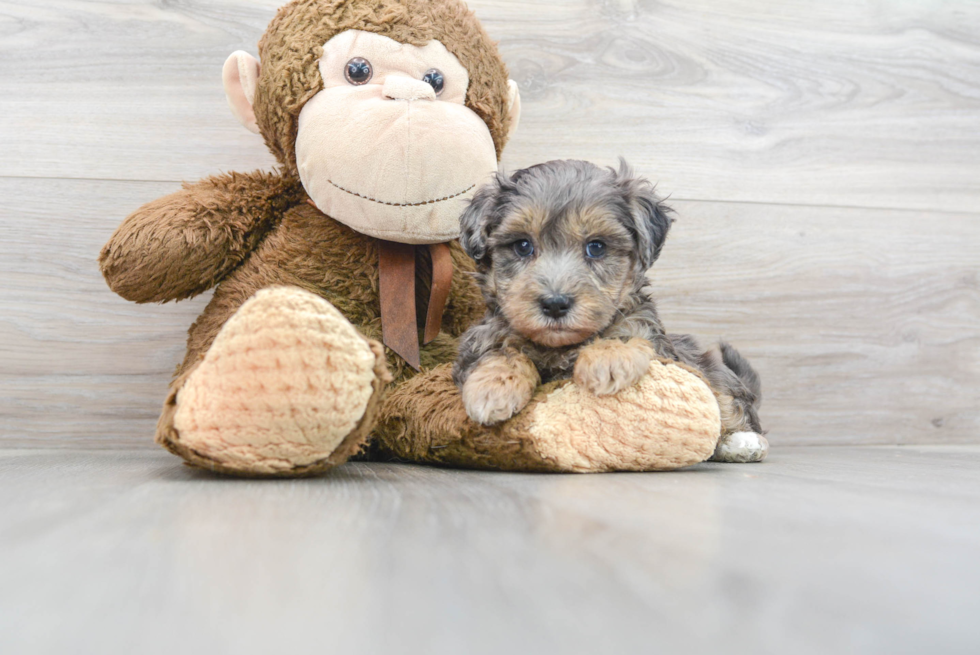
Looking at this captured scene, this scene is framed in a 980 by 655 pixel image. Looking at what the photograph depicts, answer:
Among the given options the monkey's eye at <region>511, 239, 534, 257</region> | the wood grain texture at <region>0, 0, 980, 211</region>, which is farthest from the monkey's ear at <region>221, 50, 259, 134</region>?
the monkey's eye at <region>511, 239, 534, 257</region>

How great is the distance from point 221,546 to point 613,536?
40 centimetres

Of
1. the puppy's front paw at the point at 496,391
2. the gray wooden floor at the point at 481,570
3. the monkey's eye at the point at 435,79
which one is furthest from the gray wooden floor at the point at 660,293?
the monkey's eye at the point at 435,79

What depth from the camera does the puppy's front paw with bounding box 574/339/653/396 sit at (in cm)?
129

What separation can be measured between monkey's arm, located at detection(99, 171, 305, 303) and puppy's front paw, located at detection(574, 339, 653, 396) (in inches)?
33.8

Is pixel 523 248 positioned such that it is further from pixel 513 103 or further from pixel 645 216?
pixel 513 103

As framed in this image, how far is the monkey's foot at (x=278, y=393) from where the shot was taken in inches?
40.3

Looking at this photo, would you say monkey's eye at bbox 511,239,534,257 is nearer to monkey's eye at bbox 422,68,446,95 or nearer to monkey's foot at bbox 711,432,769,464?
monkey's eye at bbox 422,68,446,95

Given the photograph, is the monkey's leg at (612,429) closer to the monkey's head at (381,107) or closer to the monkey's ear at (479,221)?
the monkey's ear at (479,221)

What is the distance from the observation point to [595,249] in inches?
56.4

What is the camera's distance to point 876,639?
1.82ft

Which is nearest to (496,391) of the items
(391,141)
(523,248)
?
(523,248)

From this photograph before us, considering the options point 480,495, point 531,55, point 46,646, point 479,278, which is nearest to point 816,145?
point 531,55

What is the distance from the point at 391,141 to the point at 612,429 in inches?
27.9

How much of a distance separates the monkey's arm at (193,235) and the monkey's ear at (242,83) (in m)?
0.14
